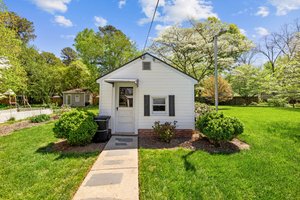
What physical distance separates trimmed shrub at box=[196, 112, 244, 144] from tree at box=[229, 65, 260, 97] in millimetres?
21965

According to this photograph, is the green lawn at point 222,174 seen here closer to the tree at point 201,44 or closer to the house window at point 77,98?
the tree at point 201,44

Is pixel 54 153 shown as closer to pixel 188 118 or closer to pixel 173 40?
pixel 188 118

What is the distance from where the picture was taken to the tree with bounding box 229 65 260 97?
1073 inches

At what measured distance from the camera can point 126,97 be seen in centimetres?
873

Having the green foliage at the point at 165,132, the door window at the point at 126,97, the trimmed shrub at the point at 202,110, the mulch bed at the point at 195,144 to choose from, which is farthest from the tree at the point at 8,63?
the trimmed shrub at the point at 202,110

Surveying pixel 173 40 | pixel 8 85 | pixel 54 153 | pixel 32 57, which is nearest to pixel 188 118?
pixel 54 153

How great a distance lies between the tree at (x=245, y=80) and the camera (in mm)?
27266

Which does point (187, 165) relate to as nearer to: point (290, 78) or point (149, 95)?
point (149, 95)

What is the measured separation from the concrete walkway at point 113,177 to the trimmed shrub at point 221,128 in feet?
8.71

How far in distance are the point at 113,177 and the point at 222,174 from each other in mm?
2588

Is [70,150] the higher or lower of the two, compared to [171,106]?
lower

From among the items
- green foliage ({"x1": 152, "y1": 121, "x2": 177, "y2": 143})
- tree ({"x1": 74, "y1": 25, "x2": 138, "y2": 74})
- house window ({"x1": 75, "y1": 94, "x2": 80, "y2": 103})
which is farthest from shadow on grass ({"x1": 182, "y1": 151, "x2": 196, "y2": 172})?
house window ({"x1": 75, "y1": 94, "x2": 80, "y2": 103})

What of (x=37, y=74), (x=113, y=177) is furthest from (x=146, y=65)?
(x=37, y=74)

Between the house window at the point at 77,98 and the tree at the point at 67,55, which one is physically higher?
the tree at the point at 67,55
